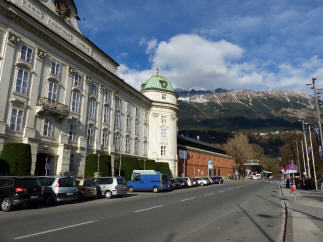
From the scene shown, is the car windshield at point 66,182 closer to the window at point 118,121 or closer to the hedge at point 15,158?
the hedge at point 15,158

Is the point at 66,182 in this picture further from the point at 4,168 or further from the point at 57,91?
the point at 57,91

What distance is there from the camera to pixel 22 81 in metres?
26.4

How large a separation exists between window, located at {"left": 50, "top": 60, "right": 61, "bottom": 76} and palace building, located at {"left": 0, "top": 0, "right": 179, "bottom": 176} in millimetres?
117

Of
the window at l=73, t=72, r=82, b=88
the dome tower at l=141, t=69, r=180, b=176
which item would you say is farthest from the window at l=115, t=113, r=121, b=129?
the dome tower at l=141, t=69, r=180, b=176

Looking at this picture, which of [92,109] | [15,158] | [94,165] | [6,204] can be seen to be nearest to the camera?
[6,204]

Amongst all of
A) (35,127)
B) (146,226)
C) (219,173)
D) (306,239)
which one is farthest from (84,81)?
(219,173)

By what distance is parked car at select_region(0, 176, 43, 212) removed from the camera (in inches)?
530

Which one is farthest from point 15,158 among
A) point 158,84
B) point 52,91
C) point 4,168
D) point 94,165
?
point 158,84

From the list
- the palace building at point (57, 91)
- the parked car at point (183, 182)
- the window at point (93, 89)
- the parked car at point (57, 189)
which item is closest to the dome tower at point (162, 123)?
the palace building at point (57, 91)

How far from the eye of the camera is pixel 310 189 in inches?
1379

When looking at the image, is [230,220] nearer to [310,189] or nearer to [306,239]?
[306,239]

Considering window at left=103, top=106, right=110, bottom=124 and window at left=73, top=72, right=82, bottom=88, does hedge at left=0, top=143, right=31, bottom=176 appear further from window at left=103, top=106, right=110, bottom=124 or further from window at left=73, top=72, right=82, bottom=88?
window at left=103, top=106, right=110, bottom=124

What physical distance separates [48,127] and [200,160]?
53584 millimetres

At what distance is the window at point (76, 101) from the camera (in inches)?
1310
